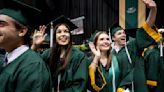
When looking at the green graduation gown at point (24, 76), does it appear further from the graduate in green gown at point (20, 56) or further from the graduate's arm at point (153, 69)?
the graduate's arm at point (153, 69)

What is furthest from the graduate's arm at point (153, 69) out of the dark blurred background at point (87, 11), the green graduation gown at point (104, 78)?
the dark blurred background at point (87, 11)

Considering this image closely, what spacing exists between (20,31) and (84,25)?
33.6ft

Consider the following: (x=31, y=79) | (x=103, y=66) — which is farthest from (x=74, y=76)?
(x=31, y=79)

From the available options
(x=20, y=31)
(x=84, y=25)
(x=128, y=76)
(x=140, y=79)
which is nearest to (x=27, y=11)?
(x=20, y=31)

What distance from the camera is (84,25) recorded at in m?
12.4

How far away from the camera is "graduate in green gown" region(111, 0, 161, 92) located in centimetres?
340

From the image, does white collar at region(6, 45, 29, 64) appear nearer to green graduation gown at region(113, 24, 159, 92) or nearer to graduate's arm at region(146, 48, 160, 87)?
green graduation gown at region(113, 24, 159, 92)

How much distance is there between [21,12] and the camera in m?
2.29

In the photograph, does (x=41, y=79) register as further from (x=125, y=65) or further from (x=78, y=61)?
(x=125, y=65)

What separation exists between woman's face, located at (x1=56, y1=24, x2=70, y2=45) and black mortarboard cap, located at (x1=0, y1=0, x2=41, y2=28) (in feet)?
4.85

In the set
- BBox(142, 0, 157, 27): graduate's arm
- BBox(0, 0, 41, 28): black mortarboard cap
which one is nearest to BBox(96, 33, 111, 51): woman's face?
BBox(142, 0, 157, 27): graduate's arm

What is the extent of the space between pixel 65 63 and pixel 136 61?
78 cm

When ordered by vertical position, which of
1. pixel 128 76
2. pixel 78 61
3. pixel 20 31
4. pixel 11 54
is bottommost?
pixel 128 76

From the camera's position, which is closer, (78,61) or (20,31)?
(20,31)
